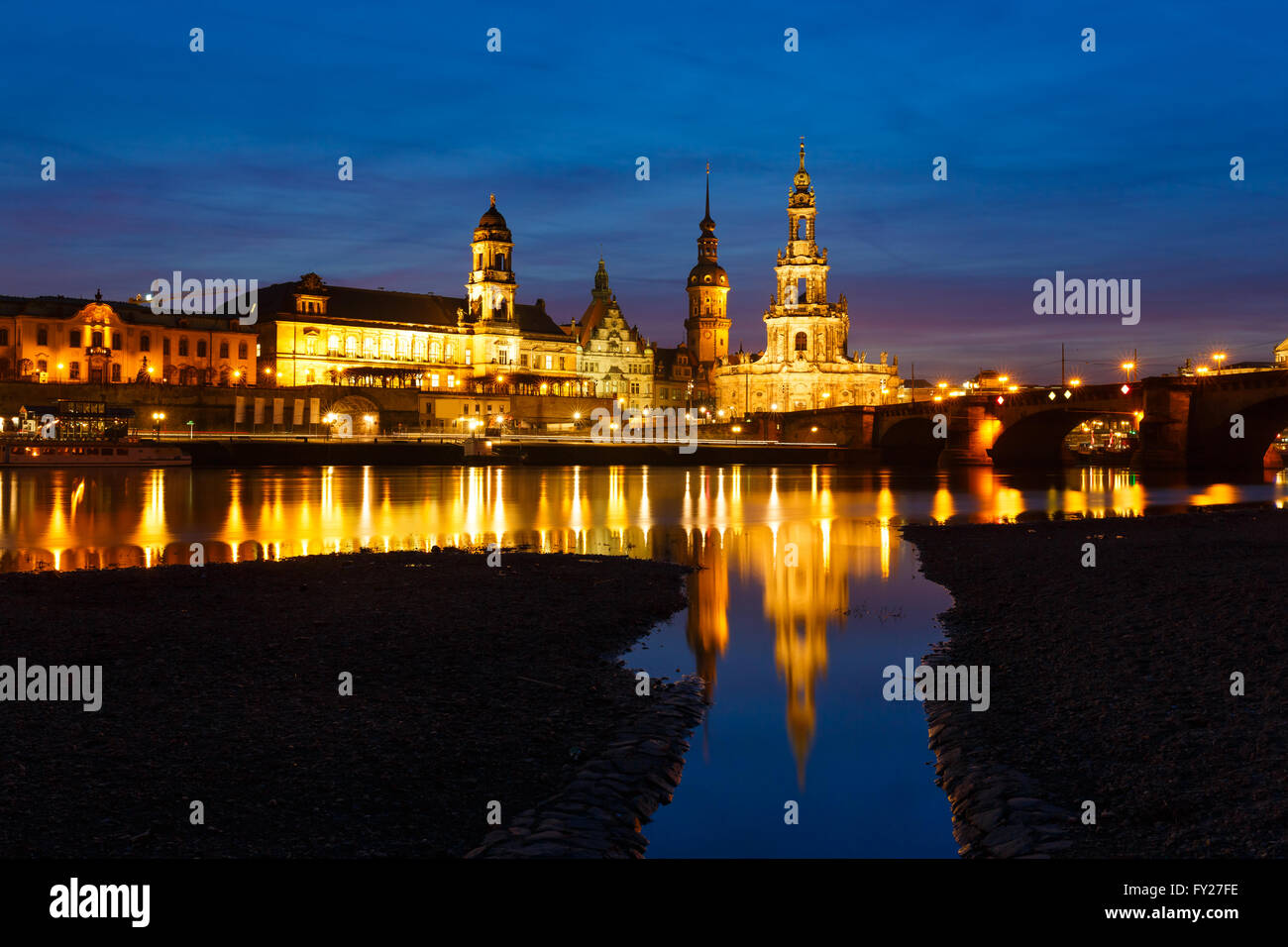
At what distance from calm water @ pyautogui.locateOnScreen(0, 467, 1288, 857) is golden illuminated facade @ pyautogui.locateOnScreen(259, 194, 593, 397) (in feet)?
200

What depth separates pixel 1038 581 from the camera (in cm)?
2141

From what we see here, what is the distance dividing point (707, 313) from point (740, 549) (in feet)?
545

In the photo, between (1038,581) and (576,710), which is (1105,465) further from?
(576,710)

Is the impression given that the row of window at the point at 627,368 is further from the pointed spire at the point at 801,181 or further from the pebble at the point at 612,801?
the pebble at the point at 612,801

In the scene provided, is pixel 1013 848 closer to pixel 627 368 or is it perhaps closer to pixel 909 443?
pixel 909 443

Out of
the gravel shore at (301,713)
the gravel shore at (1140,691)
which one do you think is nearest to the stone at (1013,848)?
the gravel shore at (1140,691)

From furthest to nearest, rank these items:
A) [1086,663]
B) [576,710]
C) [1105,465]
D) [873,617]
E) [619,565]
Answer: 1. [1105,465]
2. [619,565]
3. [873,617]
4. [1086,663]
5. [576,710]

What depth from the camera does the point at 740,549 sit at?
31.2 meters

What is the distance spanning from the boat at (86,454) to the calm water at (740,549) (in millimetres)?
4983

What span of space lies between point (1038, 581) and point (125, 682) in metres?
16.7

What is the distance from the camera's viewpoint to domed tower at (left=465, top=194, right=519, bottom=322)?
150500 millimetres

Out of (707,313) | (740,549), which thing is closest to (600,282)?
(707,313)

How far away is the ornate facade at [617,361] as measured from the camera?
16388cm
